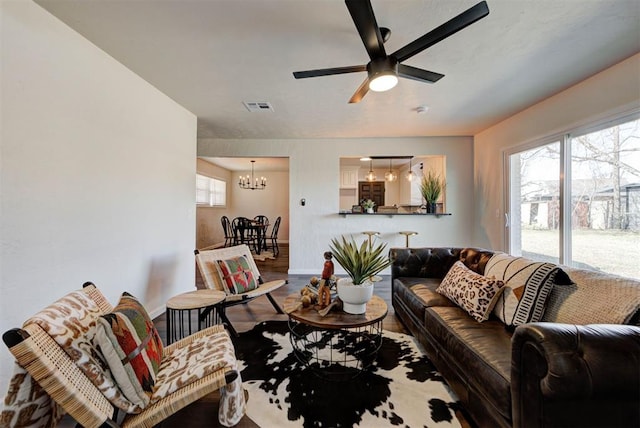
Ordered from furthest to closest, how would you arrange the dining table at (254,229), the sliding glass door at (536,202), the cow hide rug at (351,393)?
the dining table at (254,229) → the sliding glass door at (536,202) → the cow hide rug at (351,393)

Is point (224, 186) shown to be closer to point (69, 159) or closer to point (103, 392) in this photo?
point (69, 159)

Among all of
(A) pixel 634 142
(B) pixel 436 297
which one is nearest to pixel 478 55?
(A) pixel 634 142

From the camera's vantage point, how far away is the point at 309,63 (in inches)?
87.6

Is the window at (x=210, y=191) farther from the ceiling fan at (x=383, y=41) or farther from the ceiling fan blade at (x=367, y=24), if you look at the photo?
the ceiling fan blade at (x=367, y=24)

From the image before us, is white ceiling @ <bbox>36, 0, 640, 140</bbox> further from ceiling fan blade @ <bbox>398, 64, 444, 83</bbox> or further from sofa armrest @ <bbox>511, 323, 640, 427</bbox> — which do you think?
sofa armrest @ <bbox>511, 323, 640, 427</bbox>

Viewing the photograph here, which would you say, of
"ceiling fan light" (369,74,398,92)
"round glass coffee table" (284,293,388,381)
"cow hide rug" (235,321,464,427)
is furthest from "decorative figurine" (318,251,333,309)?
"ceiling fan light" (369,74,398,92)

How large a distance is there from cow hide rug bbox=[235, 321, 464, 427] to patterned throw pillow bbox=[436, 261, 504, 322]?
537 mm

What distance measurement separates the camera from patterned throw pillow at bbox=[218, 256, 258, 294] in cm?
258

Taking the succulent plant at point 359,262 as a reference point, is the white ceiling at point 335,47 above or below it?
above

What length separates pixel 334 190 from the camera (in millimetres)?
4590

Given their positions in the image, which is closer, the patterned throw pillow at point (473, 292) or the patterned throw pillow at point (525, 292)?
the patterned throw pillow at point (525, 292)

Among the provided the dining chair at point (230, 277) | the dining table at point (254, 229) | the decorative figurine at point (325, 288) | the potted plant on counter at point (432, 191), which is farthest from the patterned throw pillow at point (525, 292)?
the dining table at point (254, 229)

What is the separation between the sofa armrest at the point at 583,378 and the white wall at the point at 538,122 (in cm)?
237

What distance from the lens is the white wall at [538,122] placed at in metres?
2.19
